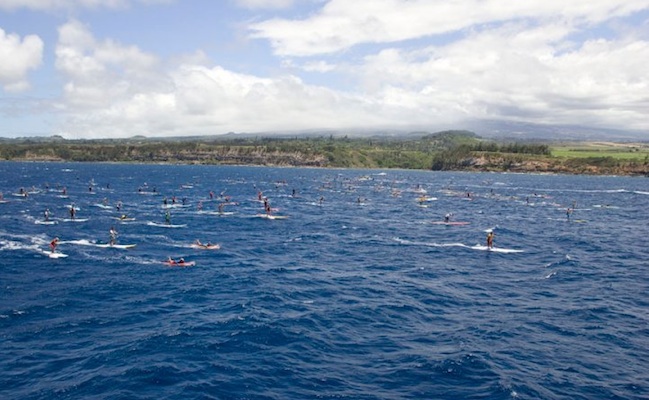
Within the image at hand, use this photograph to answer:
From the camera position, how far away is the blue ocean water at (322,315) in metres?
35.0

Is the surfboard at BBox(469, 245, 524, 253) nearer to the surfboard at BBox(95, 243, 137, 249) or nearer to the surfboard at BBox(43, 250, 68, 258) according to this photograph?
the surfboard at BBox(95, 243, 137, 249)

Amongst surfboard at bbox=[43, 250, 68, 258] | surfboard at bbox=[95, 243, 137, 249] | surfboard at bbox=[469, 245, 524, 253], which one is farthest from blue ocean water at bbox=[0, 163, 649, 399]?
surfboard at bbox=[95, 243, 137, 249]

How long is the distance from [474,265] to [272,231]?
1617 inches

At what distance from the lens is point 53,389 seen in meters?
33.5

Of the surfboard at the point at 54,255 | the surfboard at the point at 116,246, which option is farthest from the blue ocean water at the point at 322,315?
the surfboard at the point at 116,246

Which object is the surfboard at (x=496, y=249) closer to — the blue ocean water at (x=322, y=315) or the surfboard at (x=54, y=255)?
the blue ocean water at (x=322, y=315)

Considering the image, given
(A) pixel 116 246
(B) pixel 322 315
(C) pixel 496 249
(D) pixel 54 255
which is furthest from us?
(C) pixel 496 249

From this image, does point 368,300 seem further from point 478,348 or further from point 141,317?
point 141,317

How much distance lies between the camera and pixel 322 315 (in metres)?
48.3

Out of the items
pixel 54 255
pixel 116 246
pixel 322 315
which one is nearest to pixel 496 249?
pixel 322 315

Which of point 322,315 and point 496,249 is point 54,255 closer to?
point 322,315

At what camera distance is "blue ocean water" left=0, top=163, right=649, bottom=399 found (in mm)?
35000

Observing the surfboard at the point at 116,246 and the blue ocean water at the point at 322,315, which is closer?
the blue ocean water at the point at 322,315

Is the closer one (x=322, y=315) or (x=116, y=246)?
(x=322, y=315)
